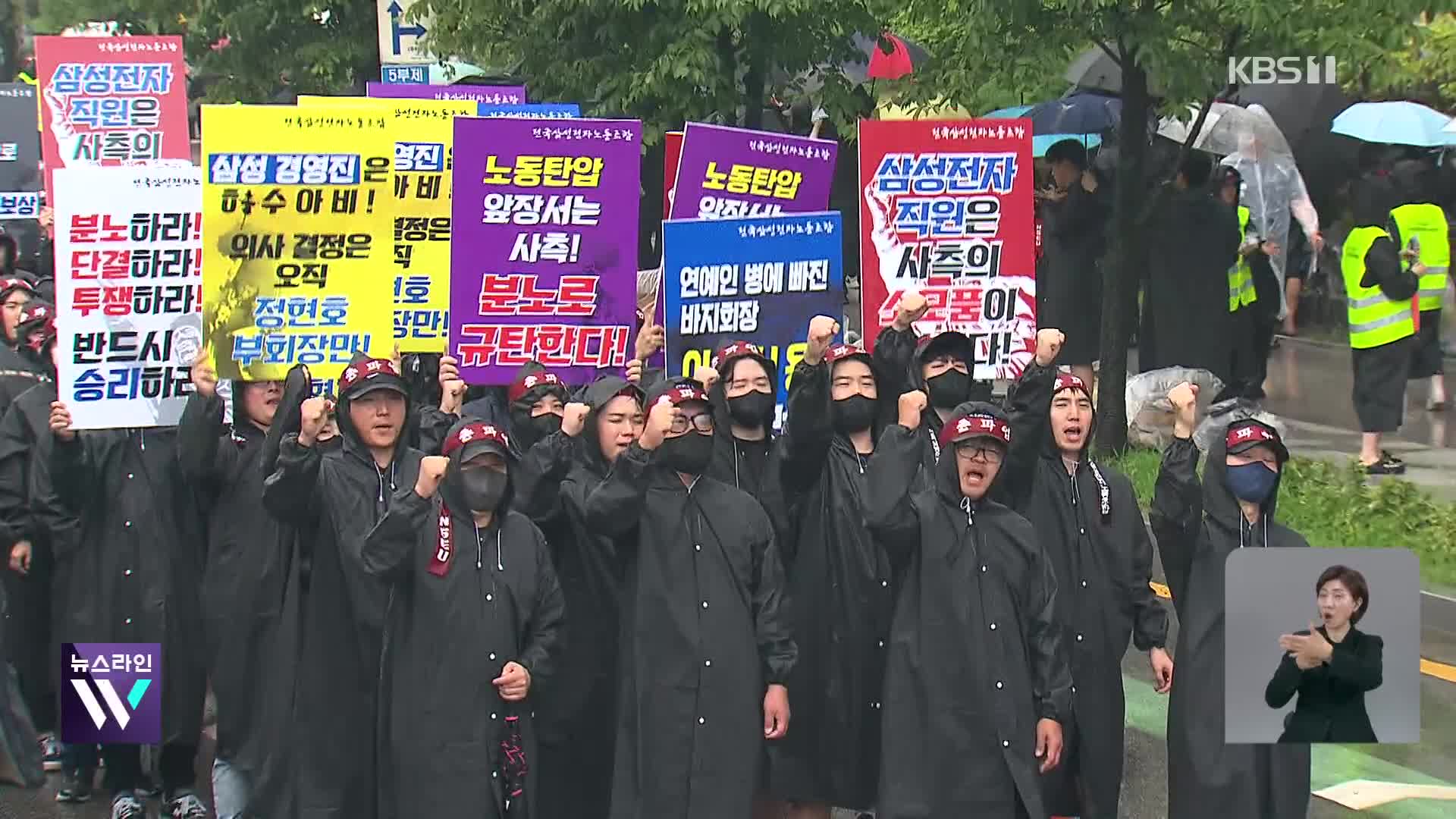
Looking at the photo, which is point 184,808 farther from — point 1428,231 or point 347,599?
point 1428,231

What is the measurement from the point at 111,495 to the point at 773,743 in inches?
112

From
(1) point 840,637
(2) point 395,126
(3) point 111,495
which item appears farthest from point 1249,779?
(3) point 111,495

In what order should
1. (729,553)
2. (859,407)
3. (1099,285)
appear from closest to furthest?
(729,553)
(859,407)
(1099,285)

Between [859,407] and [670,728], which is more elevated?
[859,407]

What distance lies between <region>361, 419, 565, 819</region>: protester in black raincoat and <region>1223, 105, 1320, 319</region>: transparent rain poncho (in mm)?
11478

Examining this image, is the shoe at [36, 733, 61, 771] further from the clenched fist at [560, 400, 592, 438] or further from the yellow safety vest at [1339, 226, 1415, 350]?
the yellow safety vest at [1339, 226, 1415, 350]

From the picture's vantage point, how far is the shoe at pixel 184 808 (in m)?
8.62

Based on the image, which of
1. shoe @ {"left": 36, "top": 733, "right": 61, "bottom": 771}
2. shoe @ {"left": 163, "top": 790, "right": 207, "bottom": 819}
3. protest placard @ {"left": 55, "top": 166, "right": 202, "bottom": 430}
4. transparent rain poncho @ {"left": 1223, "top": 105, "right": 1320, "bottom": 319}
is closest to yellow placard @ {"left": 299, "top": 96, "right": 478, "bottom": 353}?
protest placard @ {"left": 55, "top": 166, "right": 202, "bottom": 430}

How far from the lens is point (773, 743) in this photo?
297 inches

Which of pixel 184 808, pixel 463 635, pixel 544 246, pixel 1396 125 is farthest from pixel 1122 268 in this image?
pixel 463 635

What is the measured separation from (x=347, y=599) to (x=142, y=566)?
56.7 inches

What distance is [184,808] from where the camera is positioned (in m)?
8.65

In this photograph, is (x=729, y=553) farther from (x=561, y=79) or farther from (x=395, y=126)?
(x=561, y=79)

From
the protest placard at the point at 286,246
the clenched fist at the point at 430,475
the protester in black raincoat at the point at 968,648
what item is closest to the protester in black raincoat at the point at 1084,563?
the protester in black raincoat at the point at 968,648
